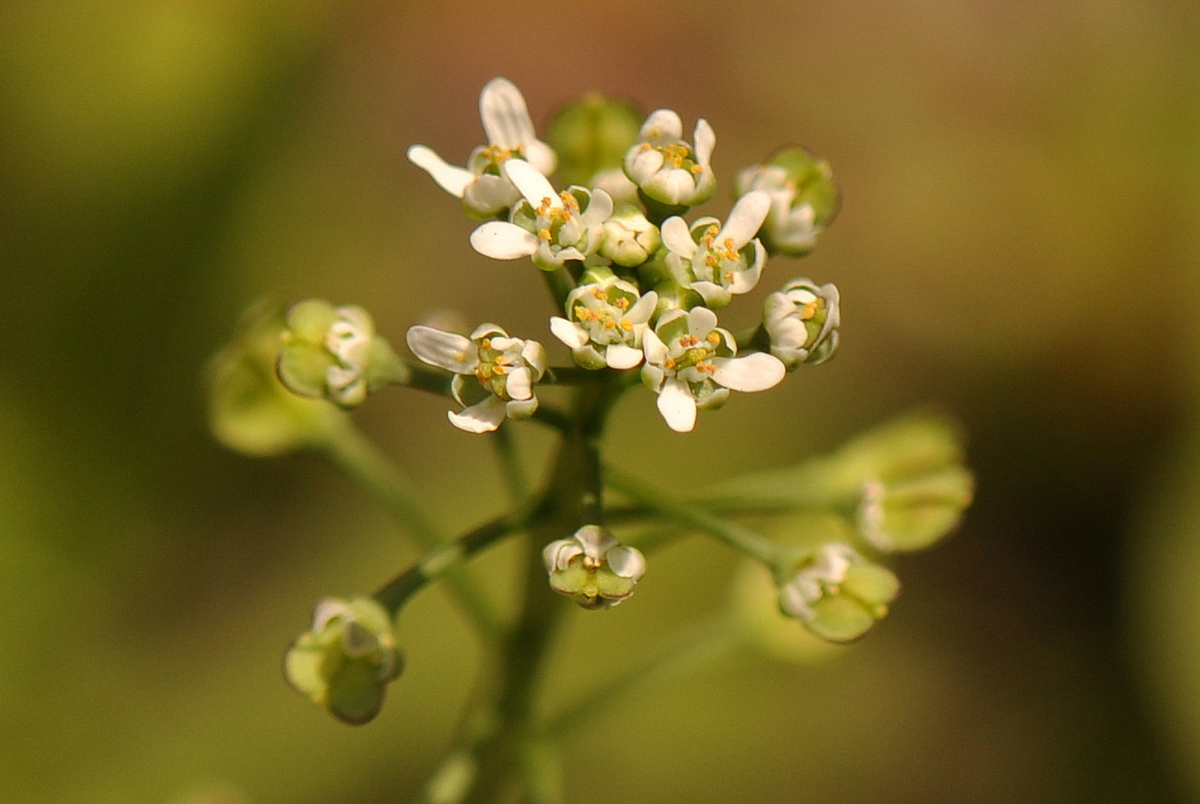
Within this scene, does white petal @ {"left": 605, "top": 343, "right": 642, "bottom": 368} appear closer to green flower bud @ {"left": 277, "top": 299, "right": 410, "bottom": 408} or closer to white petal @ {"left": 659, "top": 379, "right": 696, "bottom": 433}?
white petal @ {"left": 659, "top": 379, "right": 696, "bottom": 433}

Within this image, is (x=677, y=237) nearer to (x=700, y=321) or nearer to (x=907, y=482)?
(x=700, y=321)

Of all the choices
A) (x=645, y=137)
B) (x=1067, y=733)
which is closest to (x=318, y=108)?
(x=645, y=137)

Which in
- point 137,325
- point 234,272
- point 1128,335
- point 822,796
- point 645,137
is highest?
point 1128,335

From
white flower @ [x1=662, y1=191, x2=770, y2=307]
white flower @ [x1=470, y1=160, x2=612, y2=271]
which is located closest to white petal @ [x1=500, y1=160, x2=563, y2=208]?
white flower @ [x1=470, y1=160, x2=612, y2=271]

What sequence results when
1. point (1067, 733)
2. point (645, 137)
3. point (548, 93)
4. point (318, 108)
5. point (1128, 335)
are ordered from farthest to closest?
Answer: 1. point (548, 93)
2. point (318, 108)
3. point (1128, 335)
4. point (1067, 733)
5. point (645, 137)

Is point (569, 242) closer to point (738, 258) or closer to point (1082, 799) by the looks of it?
point (738, 258)

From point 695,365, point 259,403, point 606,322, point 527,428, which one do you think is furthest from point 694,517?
point 527,428

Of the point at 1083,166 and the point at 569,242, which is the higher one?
the point at 1083,166

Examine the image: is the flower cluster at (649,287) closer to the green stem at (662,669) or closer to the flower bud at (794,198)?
the flower bud at (794,198)
